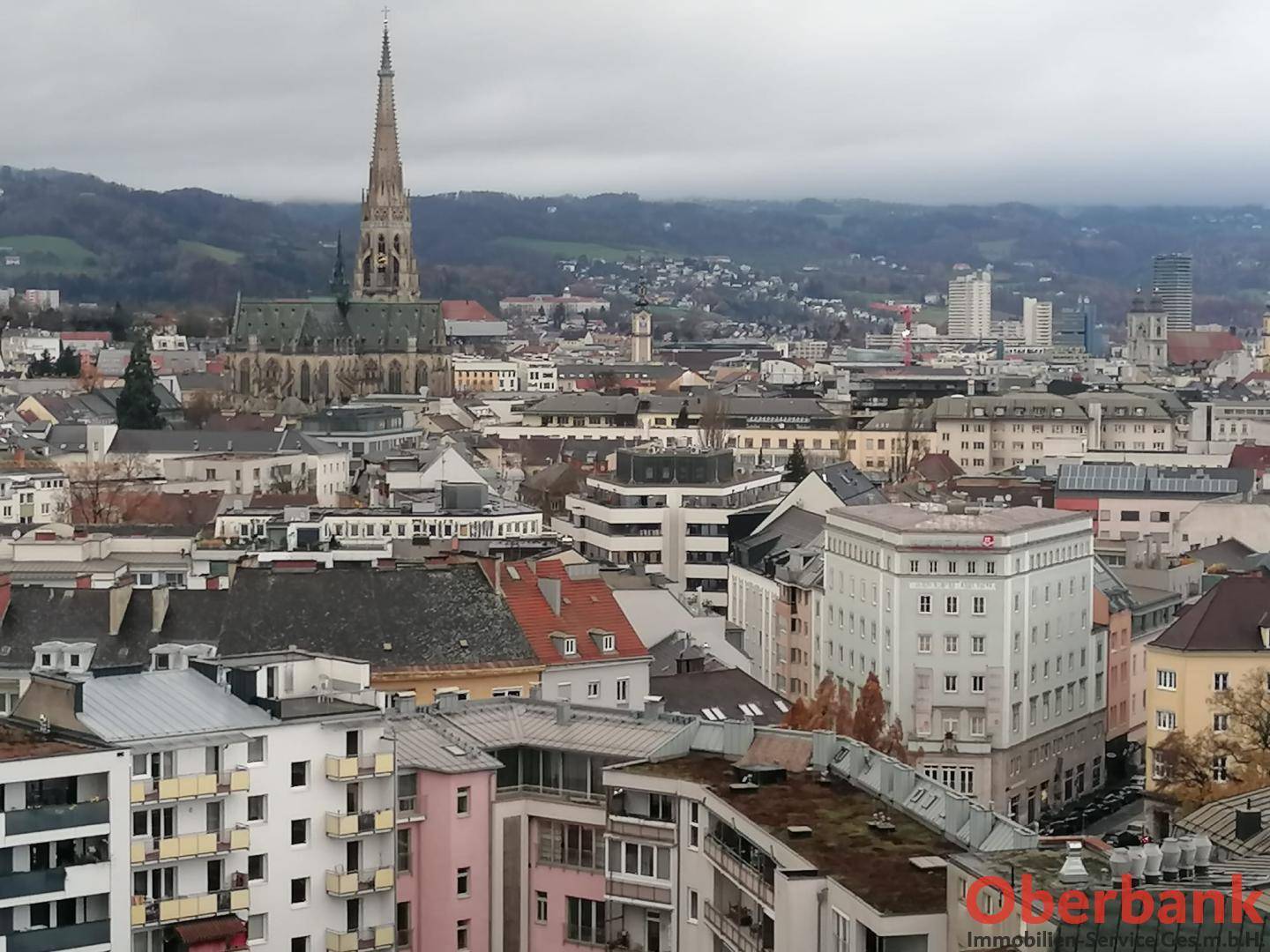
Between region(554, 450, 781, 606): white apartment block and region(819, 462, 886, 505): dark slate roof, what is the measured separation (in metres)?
2.96

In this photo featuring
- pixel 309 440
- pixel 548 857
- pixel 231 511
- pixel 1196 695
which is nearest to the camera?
pixel 548 857

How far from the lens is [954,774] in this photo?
224ft

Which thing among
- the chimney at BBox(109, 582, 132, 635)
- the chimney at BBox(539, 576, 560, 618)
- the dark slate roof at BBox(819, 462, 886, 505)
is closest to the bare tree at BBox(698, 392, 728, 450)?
the dark slate roof at BBox(819, 462, 886, 505)

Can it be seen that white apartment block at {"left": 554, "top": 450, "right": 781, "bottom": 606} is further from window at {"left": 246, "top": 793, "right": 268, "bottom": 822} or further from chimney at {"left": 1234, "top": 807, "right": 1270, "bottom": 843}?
chimney at {"left": 1234, "top": 807, "right": 1270, "bottom": 843}

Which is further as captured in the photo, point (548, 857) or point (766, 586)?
point (766, 586)

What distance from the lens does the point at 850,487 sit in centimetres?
9681

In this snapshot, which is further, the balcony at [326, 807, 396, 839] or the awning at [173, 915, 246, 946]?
the balcony at [326, 807, 396, 839]

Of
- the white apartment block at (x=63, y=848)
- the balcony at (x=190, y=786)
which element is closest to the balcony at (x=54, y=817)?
the white apartment block at (x=63, y=848)

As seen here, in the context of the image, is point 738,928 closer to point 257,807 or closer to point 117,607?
point 257,807

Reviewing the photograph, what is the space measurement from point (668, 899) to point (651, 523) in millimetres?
55095

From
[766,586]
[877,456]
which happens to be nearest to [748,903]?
[766,586]

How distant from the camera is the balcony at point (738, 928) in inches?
1325

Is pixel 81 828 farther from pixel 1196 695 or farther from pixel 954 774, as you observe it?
pixel 954 774

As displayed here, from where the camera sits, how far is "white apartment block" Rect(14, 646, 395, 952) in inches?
1463
